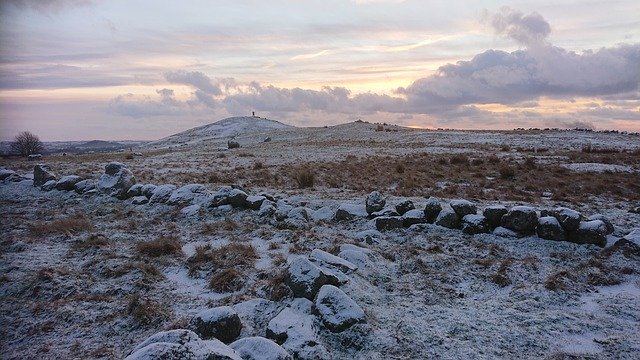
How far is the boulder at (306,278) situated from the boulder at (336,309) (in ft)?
1.04

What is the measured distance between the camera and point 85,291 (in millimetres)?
8477

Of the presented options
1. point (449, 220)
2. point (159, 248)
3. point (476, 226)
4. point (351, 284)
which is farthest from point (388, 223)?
point (159, 248)

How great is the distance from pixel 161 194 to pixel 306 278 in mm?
9976

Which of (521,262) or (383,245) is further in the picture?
(383,245)

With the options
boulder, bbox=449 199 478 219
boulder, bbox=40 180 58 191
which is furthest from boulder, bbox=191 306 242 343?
boulder, bbox=40 180 58 191

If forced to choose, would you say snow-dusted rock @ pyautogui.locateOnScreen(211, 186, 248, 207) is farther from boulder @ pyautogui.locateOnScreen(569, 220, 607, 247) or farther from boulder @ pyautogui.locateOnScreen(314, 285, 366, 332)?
boulder @ pyautogui.locateOnScreen(569, 220, 607, 247)

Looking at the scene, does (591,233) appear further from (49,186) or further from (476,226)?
(49,186)

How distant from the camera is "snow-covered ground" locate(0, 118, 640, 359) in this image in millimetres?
6746

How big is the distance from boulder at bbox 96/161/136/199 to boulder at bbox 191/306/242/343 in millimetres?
11887

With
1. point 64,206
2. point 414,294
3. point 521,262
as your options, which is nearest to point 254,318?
point 414,294

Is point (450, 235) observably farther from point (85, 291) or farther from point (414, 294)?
point (85, 291)

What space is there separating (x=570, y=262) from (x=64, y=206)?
56.6 feet

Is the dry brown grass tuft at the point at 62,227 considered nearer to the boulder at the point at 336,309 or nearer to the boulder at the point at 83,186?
the boulder at the point at 83,186

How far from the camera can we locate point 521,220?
1116 centimetres
